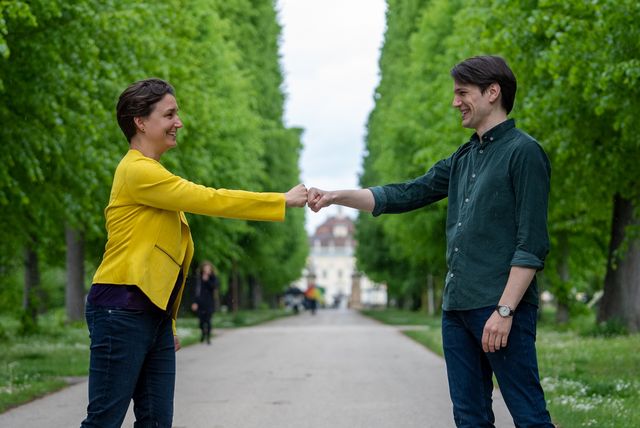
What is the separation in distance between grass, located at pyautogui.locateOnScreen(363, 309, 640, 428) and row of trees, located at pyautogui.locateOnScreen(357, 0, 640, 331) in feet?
5.39

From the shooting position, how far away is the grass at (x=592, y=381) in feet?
25.9

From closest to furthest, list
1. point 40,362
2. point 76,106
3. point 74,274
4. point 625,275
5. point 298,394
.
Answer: point 298,394, point 40,362, point 76,106, point 625,275, point 74,274

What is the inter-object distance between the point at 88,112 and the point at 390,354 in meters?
7.03

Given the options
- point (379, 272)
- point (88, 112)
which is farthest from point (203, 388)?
point (379, 272)

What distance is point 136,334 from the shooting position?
414cm

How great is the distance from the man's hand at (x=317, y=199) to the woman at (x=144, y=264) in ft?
0.85

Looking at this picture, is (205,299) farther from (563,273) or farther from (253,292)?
(253,292)

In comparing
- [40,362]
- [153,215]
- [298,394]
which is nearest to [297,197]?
[153,215]

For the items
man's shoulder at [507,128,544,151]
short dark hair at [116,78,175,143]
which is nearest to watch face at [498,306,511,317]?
man's shoulder at [507,128,544,151]

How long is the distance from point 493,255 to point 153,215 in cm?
142

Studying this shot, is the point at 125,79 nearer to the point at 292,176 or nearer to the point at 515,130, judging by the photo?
the point at 515,130

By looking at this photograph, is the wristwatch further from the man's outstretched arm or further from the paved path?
the paved path

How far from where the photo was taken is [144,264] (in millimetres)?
4141

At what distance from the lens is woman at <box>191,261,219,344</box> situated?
21.3 m
